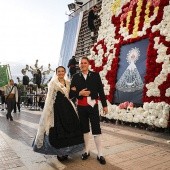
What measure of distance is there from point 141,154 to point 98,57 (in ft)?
19.6

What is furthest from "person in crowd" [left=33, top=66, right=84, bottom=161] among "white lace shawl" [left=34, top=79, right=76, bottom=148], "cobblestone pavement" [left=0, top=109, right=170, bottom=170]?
"cobblestone pavement" [left=0, top=109, right=170, bottom=170]

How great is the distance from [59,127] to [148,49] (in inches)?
175

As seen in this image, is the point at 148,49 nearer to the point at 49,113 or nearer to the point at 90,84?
the point at 90,84

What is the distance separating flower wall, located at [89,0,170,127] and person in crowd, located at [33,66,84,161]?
123 inches

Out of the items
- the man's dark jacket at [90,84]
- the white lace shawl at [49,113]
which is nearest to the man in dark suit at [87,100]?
the man's dark jacket at [90,84]

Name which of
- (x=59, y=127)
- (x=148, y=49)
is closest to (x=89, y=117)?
(x=59, y=127)

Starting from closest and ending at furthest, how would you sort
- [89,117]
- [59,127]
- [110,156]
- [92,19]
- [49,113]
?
1. [59,127]
2. [49,113]
3. [89,117]
4. [110,156]
5. [92,19]

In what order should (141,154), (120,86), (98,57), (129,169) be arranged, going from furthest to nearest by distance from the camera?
(98,57) → (120,86) → (141,154) → (129,169)

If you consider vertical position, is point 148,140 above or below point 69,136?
below

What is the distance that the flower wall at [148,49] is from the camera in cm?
631

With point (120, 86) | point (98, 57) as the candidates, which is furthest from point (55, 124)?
point (98, 57)

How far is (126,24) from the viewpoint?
27.5 feet

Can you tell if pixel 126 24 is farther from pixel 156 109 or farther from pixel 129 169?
pixel 129 169

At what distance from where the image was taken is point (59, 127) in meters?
3.79
